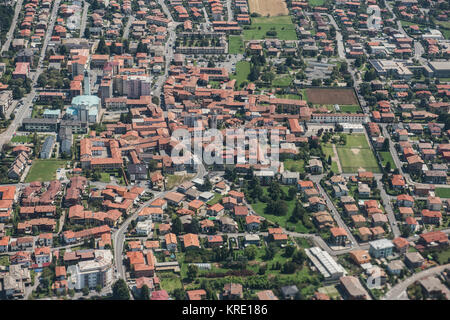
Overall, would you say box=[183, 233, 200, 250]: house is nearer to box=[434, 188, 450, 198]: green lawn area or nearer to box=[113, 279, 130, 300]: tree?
box=[113, 279, 130, 300]: tree

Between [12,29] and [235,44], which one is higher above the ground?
[12,29]

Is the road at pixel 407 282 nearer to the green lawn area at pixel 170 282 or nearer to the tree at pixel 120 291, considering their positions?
the green lawn area at pixel 170 282

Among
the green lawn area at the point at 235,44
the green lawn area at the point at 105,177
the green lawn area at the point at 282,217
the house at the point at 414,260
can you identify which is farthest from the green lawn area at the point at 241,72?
the house at the point at 414,260

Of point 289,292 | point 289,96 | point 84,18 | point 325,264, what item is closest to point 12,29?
point 84,18

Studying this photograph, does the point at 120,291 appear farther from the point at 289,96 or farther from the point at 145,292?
the point at 289,96

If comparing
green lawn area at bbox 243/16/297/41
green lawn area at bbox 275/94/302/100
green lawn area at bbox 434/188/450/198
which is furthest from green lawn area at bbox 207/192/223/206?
green lawn area at bbox 243/16/297/41

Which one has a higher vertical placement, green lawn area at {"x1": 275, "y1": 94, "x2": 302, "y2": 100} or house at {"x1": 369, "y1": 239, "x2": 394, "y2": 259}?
house at {"x1": 369, "y1": 239, "x2": 394, "y2": 259}
